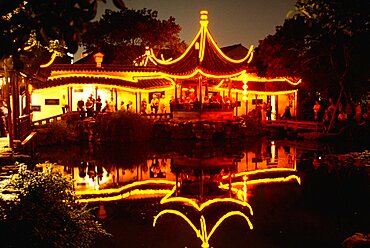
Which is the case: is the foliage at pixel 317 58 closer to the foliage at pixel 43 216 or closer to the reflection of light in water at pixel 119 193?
the reflection of light in water at pixel 119 193

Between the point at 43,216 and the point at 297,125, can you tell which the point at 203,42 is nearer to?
the point at 297,125

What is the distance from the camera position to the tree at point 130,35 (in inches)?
1708

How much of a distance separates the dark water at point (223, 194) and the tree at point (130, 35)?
24.6 meters

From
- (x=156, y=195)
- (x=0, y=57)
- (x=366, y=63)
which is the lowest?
(x=156, y=195)

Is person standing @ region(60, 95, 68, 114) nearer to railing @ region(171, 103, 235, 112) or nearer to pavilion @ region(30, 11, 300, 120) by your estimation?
pavilion @ region(30, 11, 300, 120)

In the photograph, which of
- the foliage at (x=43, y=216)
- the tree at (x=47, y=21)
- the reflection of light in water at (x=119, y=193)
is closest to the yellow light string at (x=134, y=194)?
the reflection of light in water at (x=119, y=193)

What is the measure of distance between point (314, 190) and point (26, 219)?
9.16 m

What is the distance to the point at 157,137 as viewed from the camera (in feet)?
83.5

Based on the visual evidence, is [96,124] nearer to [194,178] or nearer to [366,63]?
[194,178]

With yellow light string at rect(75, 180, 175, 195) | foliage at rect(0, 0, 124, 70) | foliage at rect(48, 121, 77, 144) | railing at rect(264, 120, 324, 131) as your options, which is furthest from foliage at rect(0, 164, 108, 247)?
railing at rect(264, 120, 324, 131)

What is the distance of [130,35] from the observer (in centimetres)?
4381

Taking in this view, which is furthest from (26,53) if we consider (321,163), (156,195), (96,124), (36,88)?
(36,88)

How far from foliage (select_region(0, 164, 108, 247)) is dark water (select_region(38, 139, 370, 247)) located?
7.14 feet

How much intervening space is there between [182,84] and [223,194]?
56.4 feet
